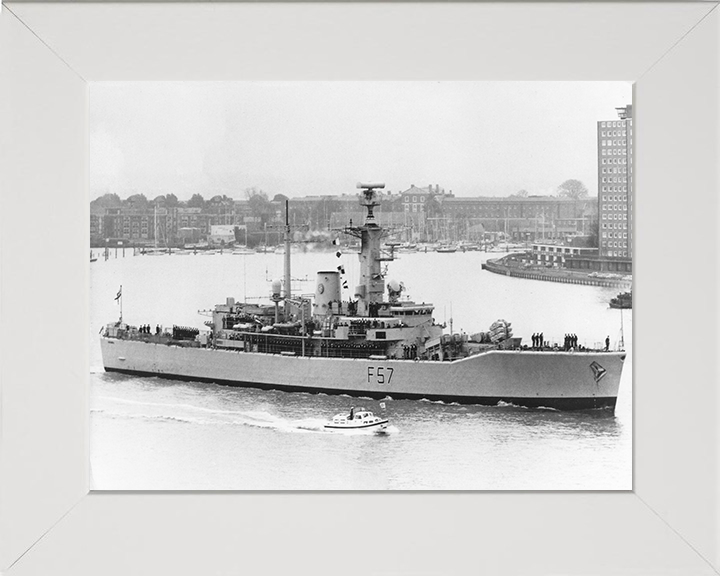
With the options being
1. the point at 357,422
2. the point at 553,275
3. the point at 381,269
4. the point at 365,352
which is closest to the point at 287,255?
the point at 381,269

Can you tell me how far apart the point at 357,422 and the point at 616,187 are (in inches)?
104

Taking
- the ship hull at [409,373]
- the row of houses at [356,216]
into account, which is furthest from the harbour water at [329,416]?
the row of houses at [356,216]

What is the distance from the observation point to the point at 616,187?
6.82 meters

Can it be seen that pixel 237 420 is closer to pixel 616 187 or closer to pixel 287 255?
pixel 287 255

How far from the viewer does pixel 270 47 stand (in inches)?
163

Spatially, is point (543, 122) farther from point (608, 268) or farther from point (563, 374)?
point (563, 374)

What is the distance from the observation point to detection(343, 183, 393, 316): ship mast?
278 inches

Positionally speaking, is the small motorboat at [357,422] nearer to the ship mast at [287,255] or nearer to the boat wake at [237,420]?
the boat wake at [237,420]

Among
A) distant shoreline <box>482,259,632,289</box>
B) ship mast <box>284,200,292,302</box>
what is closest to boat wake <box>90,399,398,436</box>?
ship mast <box>284,200,292,302</box>

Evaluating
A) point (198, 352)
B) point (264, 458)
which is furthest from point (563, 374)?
point (198, 352)

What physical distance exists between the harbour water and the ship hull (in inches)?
4.6

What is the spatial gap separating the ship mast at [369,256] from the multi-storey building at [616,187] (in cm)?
164

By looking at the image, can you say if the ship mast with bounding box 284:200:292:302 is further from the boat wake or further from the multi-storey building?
the multi-storey building
